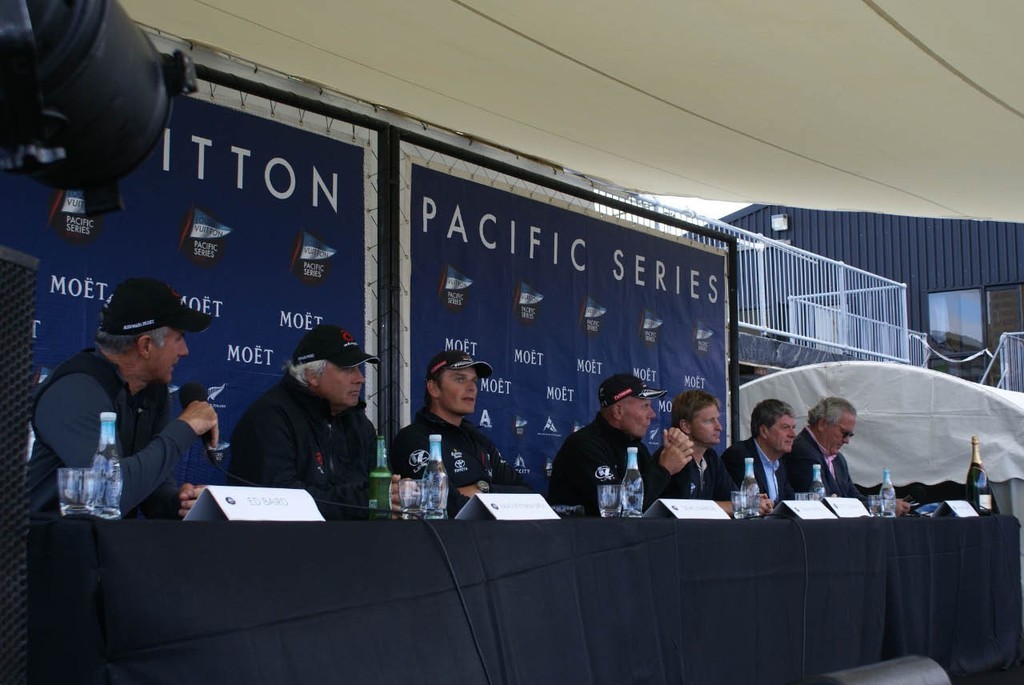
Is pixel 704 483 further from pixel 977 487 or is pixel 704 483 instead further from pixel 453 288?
pixel 977 487

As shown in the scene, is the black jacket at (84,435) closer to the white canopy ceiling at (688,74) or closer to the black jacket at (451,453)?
the black jacket at (451,453)

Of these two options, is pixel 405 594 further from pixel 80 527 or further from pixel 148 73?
pixel 148 73

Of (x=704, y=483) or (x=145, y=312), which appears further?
(x=704, y=483)

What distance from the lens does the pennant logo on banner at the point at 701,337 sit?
7.20 metres

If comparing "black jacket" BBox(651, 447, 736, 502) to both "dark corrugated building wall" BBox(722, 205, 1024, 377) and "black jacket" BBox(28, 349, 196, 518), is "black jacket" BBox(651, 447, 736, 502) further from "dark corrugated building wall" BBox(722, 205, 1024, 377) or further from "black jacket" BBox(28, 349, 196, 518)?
"dark corrugated building wall" BBox(722, 205, 1024, 377)

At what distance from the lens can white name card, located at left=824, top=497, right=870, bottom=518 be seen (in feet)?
15.4

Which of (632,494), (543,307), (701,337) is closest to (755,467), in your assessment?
(543,307)

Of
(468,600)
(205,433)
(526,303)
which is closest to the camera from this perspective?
(468,600)

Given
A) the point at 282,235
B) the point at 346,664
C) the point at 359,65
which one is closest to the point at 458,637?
the point at 346,664

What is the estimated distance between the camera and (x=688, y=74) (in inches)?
192

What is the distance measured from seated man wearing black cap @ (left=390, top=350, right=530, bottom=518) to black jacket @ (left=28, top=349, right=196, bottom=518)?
5.02 feet

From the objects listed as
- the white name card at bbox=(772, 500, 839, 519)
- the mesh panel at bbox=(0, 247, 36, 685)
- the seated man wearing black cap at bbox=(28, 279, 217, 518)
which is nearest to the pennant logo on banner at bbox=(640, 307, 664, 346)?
the white name card at bbox=(772, 500, 839, 519)

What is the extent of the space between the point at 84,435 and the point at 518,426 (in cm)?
332

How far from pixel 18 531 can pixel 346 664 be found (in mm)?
700
